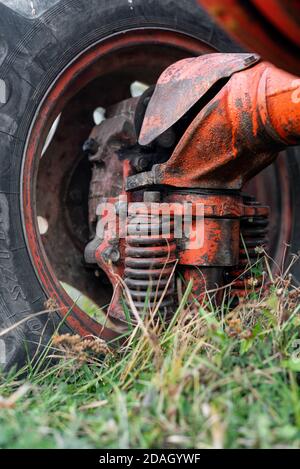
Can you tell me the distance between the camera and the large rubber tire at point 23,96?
1.50 m

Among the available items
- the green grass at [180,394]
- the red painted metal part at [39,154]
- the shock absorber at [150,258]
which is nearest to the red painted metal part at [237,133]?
the shock absorber at [150,258]

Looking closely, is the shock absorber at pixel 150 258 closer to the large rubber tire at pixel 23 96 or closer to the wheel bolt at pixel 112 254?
the wheel bolt at pixel 112 254

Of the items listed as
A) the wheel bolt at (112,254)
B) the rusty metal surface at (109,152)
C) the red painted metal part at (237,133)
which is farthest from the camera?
the rusty metal surface at (109,152)

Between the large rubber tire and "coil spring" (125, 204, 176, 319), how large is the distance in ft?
0.82

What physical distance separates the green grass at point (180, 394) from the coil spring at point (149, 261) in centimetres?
16

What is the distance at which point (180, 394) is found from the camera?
3.35 feet

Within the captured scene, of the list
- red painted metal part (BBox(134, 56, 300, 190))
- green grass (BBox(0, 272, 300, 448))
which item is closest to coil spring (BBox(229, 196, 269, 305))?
red painted metal part (BBox(134, 56, 300, 190))

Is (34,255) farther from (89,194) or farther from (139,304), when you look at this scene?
(89,194)

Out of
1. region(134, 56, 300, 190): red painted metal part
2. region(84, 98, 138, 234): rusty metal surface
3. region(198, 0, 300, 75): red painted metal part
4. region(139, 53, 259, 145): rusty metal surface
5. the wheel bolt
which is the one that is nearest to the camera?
region(198, 0, 300, 75): red painted metal part

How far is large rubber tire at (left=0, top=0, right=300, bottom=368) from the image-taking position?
4.91 ft

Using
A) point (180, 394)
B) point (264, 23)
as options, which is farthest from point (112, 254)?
point (264, 23)

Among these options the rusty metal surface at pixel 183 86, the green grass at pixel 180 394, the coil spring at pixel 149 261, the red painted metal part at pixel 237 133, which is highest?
the rusty metal surface at pixel 183 86

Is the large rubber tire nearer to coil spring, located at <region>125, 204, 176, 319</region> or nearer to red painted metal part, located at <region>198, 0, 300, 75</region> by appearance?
coil spring, located at <region>125, 204, 176, 319</region>

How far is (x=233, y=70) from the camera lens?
4.81 feet
